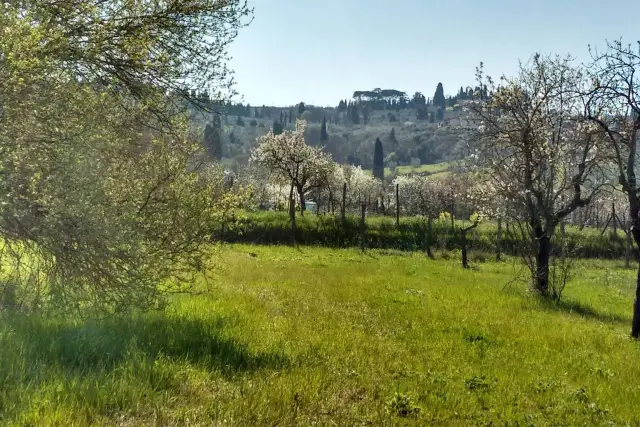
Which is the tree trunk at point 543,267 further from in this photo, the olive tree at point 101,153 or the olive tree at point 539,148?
the olive tree at point 101,153

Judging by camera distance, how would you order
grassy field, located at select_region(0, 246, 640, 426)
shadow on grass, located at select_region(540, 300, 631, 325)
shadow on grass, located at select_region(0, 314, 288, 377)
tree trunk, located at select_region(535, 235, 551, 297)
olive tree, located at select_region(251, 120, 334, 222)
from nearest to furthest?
grassy field, located at select_region(0, 246, 640, 426)
shadow on grass, located at select_region(0, 314, 288, 377)
shadow on grass, located at select_region(540, 300, 631, 325)
tree trunk, located at select_region(535, 235, 551, 297)
olive tree, located at select_region(251, 120, 334, 222)

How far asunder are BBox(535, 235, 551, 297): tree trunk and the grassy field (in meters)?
5.24

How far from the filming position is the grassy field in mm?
4641

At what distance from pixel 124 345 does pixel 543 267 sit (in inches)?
637

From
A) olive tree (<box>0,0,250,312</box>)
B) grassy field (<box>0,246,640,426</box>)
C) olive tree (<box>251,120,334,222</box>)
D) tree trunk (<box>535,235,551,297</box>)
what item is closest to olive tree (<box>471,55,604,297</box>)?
tree trunk (<box>535,235,551,297</box>)

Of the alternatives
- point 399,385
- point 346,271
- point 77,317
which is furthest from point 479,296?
point 77,317

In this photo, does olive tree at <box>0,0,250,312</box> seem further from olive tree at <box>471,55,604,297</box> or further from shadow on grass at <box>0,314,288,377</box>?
olive tree at <box>471,55,604,297</box>

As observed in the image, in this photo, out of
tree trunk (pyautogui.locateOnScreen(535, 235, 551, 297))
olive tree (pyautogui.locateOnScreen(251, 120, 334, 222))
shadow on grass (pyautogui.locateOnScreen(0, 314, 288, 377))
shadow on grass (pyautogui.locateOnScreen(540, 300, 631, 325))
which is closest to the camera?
shadow on grass (pyautogui.locateOnScreen(0, 314, 288, 377))

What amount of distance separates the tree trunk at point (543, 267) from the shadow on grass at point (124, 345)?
14.0 metres

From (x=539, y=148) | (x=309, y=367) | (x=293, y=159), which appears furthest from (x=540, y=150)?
(x=293, y=159)

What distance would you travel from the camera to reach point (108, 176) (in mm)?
6691

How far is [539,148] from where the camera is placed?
55.0ft

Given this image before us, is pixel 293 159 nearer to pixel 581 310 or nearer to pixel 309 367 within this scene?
pixel 581 310

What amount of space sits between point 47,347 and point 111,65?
5.40 m
